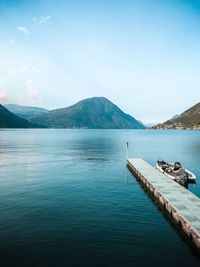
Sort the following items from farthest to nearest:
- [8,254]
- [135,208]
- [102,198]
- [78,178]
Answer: [78,178]
[102,198]
[135,208]
[8,254]

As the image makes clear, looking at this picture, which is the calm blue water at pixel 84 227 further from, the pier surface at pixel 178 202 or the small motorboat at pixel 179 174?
the small motorboat at pixel 179 174

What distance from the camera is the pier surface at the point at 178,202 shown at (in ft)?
91.5

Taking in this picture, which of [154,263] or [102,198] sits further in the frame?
[102,198]

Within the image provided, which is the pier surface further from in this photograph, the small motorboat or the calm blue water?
the small motorboat

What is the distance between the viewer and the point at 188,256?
2500cm

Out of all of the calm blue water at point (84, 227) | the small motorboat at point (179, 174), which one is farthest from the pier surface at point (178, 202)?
the small motorboat at point (179, 174)

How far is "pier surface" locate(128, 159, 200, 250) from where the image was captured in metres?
27.9

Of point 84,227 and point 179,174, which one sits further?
point 179,174

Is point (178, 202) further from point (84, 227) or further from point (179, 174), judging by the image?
point (179, 174)

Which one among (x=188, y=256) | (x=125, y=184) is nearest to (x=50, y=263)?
(x=188, y=256)

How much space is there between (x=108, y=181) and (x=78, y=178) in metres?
6.12

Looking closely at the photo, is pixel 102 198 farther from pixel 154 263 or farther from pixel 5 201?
pixel 154 263

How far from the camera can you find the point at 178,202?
118 feet

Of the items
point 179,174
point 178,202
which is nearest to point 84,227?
point 178,202
